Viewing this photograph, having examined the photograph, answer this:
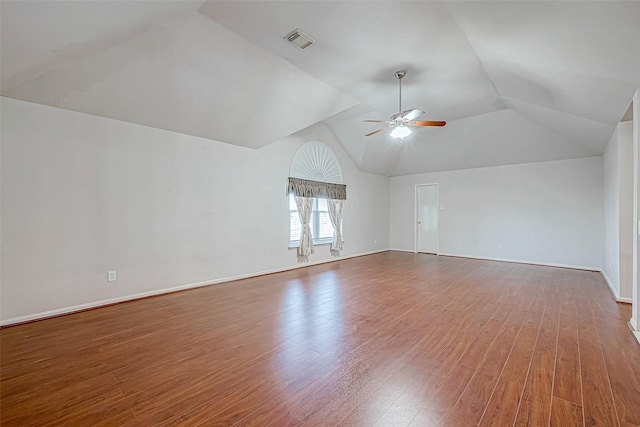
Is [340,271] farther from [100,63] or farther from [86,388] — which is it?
[100,63]

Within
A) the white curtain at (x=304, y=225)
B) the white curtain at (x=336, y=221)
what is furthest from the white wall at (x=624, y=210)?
the white curtain at (x=304, y=225)

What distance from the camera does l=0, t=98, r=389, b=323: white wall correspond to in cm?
305

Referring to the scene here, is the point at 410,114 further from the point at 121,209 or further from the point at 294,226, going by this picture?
the point at 121,209

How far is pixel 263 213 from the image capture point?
5.38 metres

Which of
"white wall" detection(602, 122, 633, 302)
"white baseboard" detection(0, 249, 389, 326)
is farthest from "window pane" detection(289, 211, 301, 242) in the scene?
"white wall" detection(602, 122, 633, 302)

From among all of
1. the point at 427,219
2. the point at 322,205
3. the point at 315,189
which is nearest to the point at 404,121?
the point at 315,189

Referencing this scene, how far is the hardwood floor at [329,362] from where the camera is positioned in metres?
1.68

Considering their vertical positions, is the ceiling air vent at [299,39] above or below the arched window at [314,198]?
above

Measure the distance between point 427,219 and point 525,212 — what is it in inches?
93.6

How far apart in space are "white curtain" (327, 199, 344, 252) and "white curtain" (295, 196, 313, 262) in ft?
2.84

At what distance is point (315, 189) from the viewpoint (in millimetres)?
6254

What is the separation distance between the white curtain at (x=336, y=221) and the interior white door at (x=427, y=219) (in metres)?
2.89

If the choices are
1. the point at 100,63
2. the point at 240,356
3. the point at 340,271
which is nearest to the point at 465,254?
the point at 340,271

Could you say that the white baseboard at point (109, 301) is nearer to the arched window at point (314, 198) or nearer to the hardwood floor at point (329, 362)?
the hardwood floor at point (329, 362)
